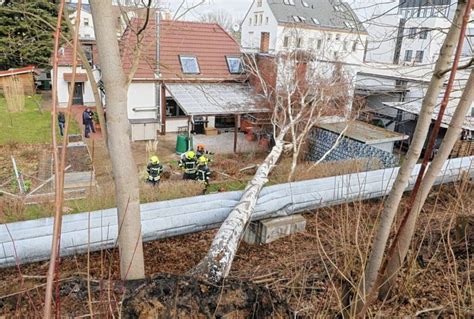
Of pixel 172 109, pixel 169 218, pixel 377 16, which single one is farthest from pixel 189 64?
pixel 377 16

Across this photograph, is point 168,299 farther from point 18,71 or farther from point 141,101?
point 18,71

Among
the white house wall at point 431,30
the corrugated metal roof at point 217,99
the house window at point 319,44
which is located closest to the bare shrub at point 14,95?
the corrugated metal roof at point 217,99

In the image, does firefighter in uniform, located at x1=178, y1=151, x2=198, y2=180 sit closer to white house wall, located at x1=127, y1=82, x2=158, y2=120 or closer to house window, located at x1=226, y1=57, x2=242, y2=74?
white house wall, located at x1=127, y1=82, x2=158, y2=120

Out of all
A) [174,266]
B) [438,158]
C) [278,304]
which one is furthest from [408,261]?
[174,266]

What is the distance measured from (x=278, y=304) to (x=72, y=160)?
1022cm

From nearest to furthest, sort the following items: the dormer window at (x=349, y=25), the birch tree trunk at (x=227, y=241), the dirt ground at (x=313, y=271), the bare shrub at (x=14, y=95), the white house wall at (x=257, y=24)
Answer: the dirt ground at (x=313, y=271), the birch tree trunk at (x=227, y=241), the dormer window at (x=349, y=25), the bare shrub at (x=14, y=95), the white house wall at (x=257, y=24)

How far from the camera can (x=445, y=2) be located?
155 inches

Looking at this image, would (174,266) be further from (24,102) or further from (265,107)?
(24,102)

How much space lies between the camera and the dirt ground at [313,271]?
239cm

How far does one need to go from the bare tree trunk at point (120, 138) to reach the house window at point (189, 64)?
15274 millimetres

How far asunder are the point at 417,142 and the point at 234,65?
1655 cm

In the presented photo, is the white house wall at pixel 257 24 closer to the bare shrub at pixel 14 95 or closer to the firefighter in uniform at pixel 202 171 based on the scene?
the bare shrub at pixel 14 95

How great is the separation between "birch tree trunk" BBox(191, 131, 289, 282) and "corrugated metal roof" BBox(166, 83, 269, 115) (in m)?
9.21

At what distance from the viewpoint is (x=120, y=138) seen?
2.33 m
